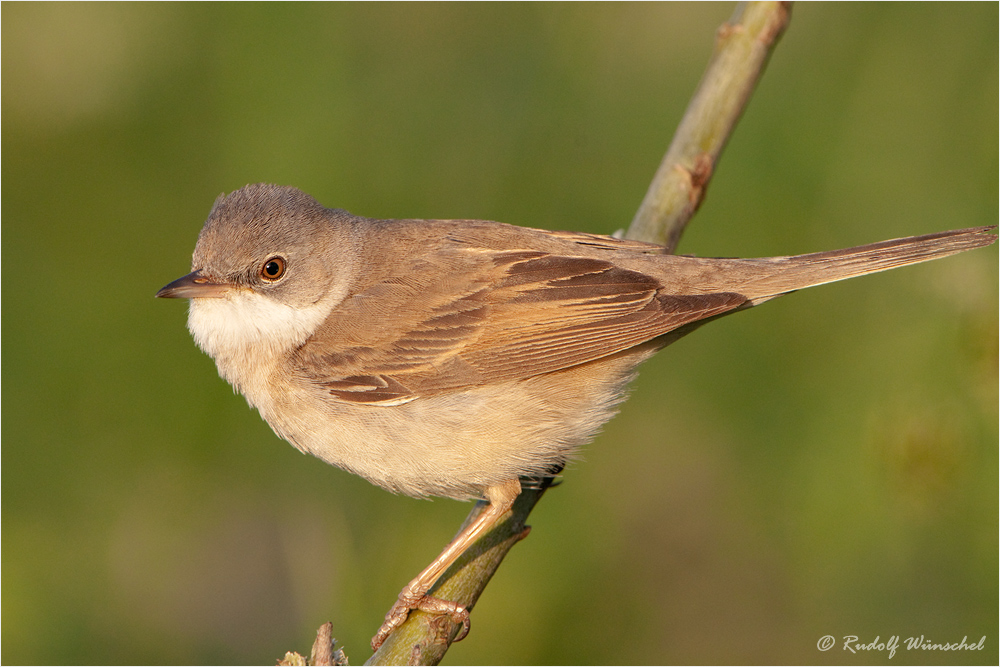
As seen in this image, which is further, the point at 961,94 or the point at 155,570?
the point at 961,94

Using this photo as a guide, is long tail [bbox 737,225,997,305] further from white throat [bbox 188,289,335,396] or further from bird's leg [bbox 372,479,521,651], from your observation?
white throat [bbox 188,289,335,396]

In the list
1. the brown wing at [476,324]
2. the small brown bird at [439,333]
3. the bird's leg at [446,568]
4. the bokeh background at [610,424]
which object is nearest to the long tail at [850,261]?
the small brown bird at [439,333]

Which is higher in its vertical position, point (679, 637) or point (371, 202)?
point (371, 202)

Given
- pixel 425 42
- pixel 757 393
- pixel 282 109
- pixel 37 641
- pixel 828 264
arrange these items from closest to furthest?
pixel 828 264 < pixel 37 641 < pixel 757 393 < pixel 282 109 < pixel 425 42

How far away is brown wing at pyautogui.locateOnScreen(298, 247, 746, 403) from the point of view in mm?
3660

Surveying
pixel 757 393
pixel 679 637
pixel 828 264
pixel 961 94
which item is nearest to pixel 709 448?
pixel 757 393

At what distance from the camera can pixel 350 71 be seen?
574 centimetres

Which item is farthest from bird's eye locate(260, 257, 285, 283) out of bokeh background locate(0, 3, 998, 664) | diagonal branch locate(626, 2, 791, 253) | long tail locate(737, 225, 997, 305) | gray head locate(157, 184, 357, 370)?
long tail locate(737, 225, 997, 305)

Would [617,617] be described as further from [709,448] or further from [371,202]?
[371,202]

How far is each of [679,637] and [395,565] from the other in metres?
1.74

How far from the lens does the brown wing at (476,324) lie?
3660mm

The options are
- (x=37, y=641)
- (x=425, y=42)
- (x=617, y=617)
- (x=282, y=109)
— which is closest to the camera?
(x=37, y=641)

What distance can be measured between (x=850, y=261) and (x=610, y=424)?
2.11 metres

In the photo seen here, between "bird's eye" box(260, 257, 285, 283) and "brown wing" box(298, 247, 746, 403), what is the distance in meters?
0.29
